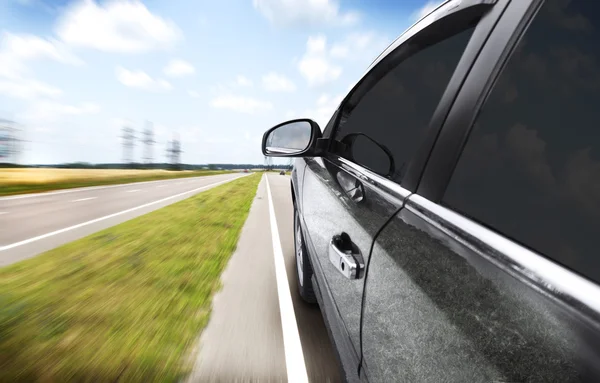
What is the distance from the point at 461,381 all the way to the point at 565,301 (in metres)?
0.30

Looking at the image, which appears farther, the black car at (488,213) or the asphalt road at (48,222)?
the asphalt road at (48,222)

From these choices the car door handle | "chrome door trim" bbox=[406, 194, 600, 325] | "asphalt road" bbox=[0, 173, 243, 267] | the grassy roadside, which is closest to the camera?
"chrome door trim" bbox=[406, 194, 600, 325]

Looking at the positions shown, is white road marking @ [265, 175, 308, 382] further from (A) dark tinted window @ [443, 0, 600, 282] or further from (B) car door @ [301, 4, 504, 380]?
(A) dark tinted window @ [443, 0, 600, 282]

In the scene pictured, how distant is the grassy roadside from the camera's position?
2.24 meters

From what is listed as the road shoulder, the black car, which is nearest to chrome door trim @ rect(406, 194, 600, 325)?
the black car

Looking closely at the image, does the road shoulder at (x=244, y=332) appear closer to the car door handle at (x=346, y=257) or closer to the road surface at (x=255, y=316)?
the road surface at (x=255, y=316)

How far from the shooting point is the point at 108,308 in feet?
10.4

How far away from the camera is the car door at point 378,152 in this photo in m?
1.20

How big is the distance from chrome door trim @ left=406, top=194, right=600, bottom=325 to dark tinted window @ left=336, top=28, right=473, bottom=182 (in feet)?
1.35

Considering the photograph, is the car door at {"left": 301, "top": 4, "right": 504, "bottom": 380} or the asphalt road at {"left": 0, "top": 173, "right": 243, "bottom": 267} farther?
the asphalt road at {"left": 0, "top": 173, "right": 243, "bottom": 267}

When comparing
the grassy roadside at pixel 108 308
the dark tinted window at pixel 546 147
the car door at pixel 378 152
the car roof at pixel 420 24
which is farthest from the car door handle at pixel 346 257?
the grassy roadside at pixel 108 308

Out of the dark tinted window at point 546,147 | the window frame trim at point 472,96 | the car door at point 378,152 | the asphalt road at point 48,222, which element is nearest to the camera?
the dark tinted window at point 546,147

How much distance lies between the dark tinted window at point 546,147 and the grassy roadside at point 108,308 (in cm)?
223

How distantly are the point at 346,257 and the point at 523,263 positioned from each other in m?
0.84
